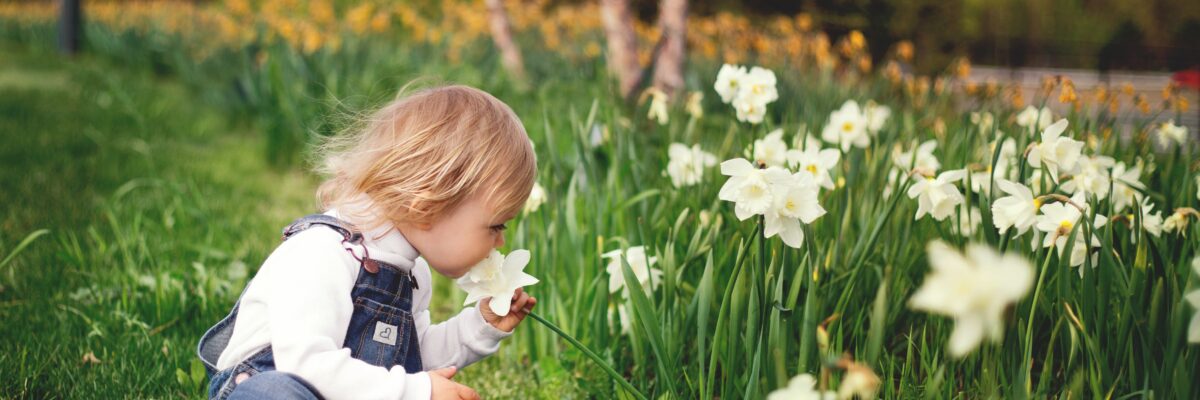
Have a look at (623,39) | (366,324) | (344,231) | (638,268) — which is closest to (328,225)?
(344,231)

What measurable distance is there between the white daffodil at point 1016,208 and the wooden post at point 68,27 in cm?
1096

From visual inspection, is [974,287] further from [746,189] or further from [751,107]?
[751,107]

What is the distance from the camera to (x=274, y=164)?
4730 mm

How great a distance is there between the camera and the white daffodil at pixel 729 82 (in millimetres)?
2162

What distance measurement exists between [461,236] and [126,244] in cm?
160

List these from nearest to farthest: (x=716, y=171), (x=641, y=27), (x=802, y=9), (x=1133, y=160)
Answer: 1. (x=716, y=171)
2. (x=1133, y=160)
3. (x=641, y=27)
4. (x=802, y=9)

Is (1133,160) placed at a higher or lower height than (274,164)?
higher

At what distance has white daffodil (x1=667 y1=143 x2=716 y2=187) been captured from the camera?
221 centimetres

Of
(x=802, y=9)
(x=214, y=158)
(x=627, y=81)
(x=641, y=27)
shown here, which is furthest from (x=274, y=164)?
(x=802, y=9)

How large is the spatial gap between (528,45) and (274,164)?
2856 mm

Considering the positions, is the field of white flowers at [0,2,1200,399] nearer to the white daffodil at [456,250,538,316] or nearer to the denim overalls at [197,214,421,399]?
the white daffodil at [456,250,538,316]

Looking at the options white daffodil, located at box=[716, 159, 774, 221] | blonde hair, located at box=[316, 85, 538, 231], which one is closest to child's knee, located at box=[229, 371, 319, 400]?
blonde hair, located at box=[316, 85, 538, 231]

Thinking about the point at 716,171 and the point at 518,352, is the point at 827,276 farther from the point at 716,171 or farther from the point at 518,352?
the point at 518,352

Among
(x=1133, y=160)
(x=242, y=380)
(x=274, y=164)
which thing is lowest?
(x=274, y=164)
